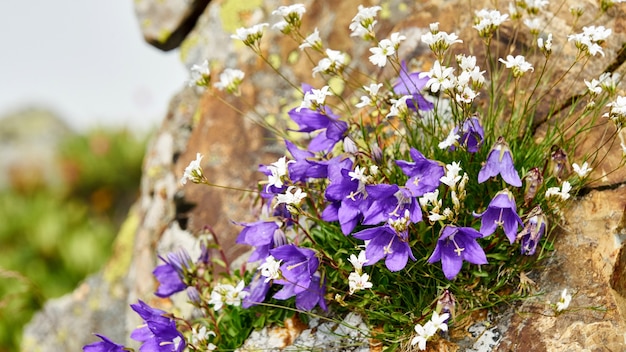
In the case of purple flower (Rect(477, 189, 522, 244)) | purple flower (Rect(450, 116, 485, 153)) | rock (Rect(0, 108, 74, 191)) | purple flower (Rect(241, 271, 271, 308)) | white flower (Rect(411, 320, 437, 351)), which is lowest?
rock (Rect(0, 108, 74, 191))

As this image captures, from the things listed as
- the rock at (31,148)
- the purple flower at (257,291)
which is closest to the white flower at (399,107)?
the purple flower at (257,291)

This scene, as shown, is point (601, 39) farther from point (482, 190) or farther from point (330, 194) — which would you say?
point (330, 194)

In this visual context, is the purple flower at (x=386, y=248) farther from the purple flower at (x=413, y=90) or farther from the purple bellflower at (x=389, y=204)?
the purple flower at (x=413, y=90)

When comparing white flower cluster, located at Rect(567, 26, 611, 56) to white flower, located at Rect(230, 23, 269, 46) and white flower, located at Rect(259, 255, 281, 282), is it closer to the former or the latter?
white flower, located at Rect(230, 23, 269, 46)

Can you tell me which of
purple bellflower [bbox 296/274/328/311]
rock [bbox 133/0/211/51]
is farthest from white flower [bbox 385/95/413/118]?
rock [bbox 133/0/211/51]

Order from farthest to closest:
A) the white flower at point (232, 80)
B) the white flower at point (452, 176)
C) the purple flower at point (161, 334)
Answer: the white flower at point (232, 80), the purple flower at point (161, 334), the white flower at point (452, 176)
